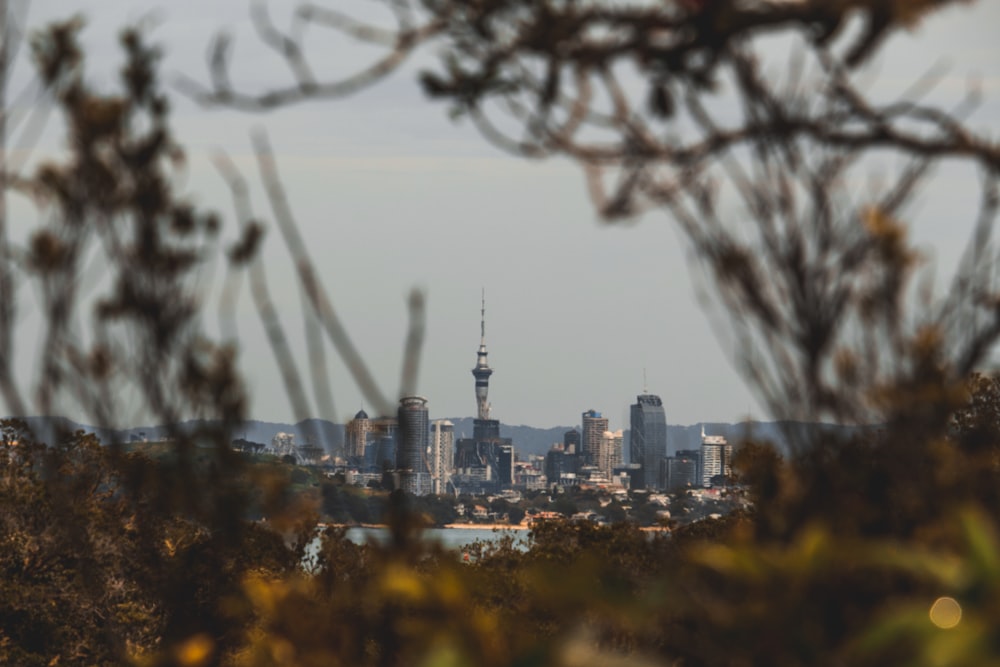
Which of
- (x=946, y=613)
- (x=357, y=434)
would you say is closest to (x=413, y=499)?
(x=357, y=434)

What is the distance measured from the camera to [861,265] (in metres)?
2.71

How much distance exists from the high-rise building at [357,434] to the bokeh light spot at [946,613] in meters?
1.97

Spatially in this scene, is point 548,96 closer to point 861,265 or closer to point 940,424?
point 861,265

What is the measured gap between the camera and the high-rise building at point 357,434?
3447 millimetres

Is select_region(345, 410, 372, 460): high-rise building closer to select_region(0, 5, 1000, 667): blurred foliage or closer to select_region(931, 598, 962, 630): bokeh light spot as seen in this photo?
select_region(0, 5, 1000, 667): blurred foliage

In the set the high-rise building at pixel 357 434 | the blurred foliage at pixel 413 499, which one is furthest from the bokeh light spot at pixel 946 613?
the high-rise building at pixel 357 434

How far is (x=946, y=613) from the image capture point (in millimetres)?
1399

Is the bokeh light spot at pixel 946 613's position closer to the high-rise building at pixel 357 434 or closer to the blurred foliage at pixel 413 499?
the blurred foliage at pixel 413 499

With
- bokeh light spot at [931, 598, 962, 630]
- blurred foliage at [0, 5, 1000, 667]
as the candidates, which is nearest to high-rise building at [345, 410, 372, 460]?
blurred foliage at [0, 5, 1000, 667]

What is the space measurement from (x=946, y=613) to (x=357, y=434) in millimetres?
2372

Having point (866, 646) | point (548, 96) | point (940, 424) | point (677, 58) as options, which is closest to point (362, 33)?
point (548, 96)

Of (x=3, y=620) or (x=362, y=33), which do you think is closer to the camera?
(x=362, y=33)

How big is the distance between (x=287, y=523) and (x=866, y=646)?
2.17 metres

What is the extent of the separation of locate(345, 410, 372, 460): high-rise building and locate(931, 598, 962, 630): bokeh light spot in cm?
197
